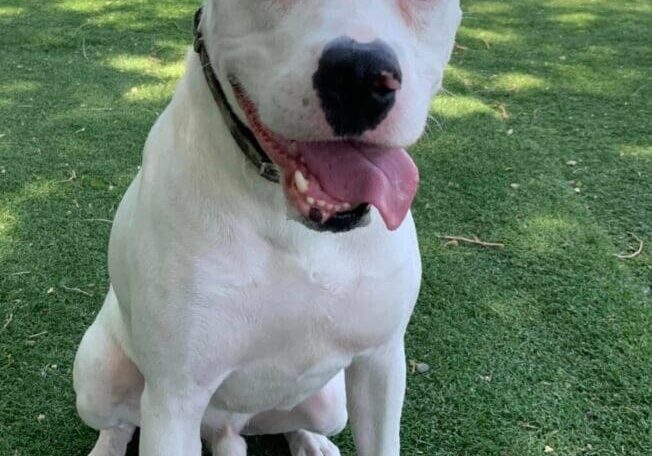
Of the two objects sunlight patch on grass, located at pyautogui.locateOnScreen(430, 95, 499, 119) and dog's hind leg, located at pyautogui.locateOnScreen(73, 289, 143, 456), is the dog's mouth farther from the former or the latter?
sunlight patch on grass, located at pyautogui.locateOnScreen(430, 95, 499, 119)

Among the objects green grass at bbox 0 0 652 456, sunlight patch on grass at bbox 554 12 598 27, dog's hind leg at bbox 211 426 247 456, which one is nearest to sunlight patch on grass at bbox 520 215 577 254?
green grass at bbox 0 0 652 456

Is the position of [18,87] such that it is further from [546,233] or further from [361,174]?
[361,174]

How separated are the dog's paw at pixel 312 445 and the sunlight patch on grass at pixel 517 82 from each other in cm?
323

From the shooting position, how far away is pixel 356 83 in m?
1.35

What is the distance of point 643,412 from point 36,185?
8.61ft

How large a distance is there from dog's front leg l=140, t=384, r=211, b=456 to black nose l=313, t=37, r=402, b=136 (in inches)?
29.5

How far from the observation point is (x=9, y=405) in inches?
104

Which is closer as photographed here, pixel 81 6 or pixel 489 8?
pixel 81 6

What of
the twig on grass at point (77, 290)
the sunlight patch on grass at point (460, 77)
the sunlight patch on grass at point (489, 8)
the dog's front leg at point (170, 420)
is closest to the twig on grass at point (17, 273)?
the twig on grass at point (77, 290)

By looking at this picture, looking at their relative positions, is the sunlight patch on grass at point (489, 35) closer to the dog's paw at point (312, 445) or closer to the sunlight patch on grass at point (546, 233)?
the sunlight patch on grass at point (546, 233)

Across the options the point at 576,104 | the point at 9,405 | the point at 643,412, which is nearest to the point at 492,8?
the point at 576,104

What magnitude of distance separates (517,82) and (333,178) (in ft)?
13.6

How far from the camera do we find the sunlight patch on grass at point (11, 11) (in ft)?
21.2

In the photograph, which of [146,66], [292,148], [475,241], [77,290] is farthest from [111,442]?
[146,66]
